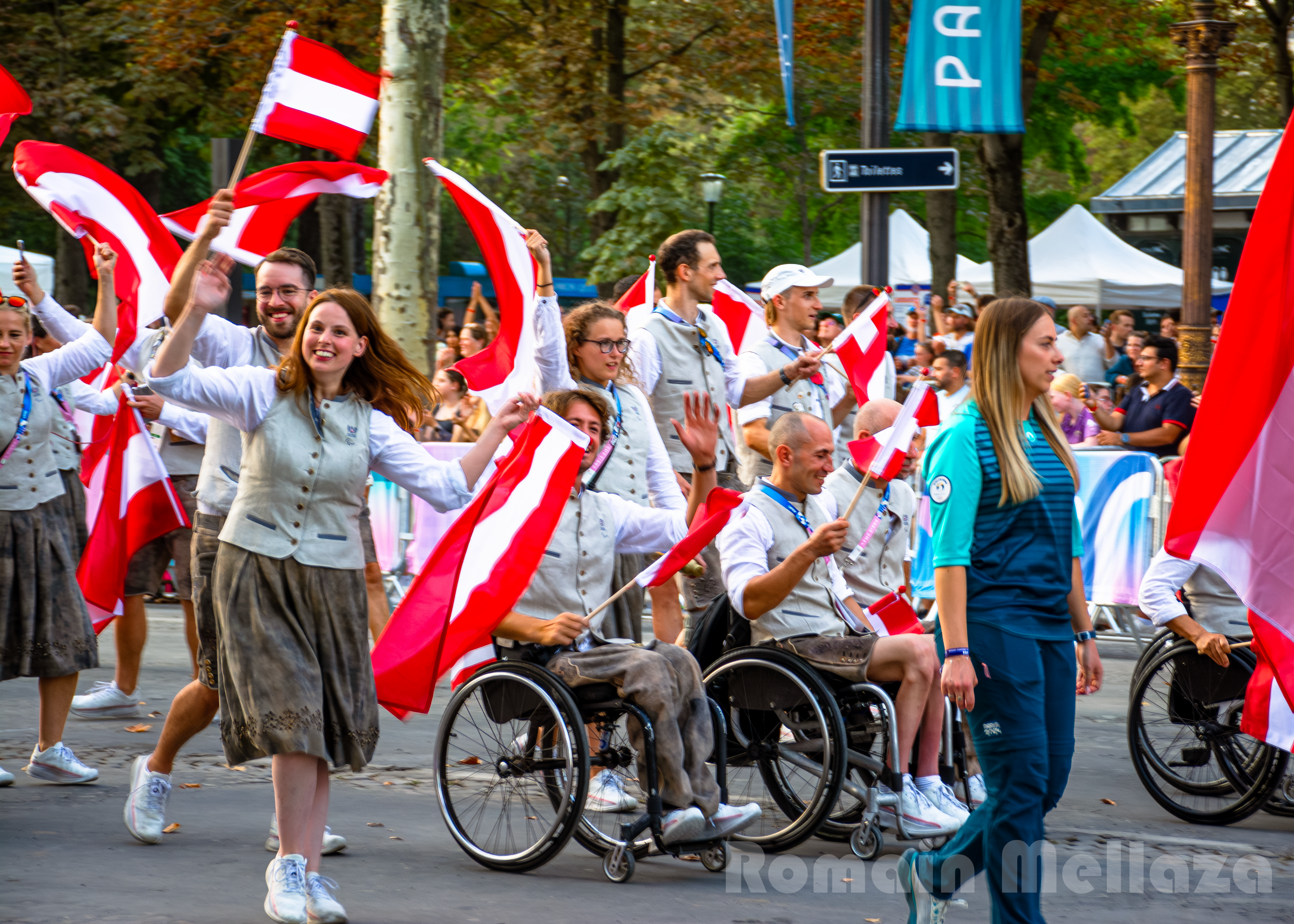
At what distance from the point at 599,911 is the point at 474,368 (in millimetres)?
2969

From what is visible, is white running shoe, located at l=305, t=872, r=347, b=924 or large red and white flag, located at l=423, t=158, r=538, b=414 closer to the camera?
white running shoe, located at l=305, t=872, r=347, b=924

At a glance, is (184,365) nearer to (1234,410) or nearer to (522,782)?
(522,782)

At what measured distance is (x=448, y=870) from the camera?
5461 mm

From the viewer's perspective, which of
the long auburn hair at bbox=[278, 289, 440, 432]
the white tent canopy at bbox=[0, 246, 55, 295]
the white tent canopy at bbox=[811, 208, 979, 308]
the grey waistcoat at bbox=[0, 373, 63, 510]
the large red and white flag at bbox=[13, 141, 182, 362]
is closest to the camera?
the long auburn hair at bbox=[278, 289, 440, 432]

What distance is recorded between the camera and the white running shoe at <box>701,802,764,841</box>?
5.29m

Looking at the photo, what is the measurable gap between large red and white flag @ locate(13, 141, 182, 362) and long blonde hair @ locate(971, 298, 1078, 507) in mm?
3632

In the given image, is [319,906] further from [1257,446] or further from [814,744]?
[1257,446]

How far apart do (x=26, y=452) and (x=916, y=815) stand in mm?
3774

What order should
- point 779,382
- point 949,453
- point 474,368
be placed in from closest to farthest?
point 949,453, point 474,368, point 779,382

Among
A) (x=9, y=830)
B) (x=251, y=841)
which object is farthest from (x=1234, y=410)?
(x=9, y=830)

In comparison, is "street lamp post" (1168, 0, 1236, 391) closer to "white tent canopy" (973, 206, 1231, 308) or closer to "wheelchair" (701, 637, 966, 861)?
"wheelchair" (701, 637, 966, 861)

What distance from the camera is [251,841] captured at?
18.8 ft

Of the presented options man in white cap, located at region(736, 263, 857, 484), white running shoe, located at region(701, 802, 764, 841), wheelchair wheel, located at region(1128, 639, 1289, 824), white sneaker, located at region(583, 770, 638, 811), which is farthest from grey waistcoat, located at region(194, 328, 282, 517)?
wheelchair wheel, located at region(1128, 639, 1289, 824)

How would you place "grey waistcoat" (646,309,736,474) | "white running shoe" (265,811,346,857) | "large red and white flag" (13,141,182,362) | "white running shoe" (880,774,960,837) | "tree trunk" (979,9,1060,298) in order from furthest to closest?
"tree trunk" (979,9,1060,298) < "grey waistcoat" (646,309,736,474) < "large red and white flag" (13,141,182,362) < "white running shoe" (880,774,960,837) < "white running shoe" (265,811,346,857)
